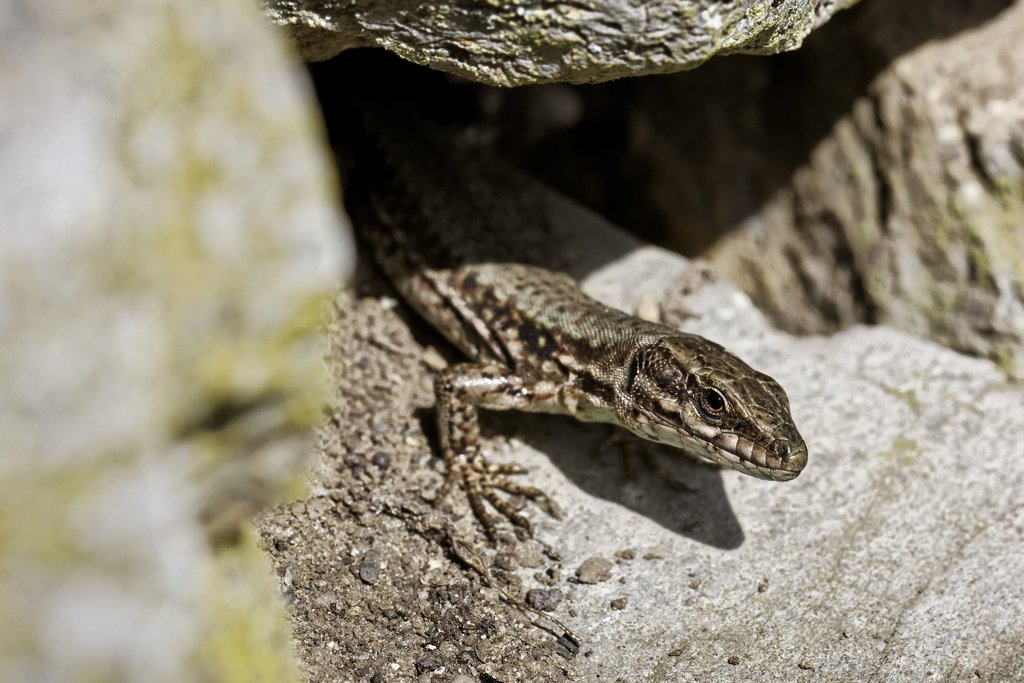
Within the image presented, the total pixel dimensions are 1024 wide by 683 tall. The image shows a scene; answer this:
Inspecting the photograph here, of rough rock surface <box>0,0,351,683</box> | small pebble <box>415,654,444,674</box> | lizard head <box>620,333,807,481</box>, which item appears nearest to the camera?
rough rock surface <box>0,0,351,683</box>

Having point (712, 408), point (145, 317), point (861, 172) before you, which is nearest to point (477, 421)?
point (712, 408)

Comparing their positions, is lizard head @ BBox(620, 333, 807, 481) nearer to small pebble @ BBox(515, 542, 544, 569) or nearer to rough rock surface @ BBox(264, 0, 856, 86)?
small pebble @ BBox(515, 542, 544, 569)

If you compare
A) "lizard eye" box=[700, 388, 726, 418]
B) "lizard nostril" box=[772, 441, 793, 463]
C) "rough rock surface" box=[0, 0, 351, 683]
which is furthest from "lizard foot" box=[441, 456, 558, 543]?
"rough rock surface" box=[0, 0, 351, 683]

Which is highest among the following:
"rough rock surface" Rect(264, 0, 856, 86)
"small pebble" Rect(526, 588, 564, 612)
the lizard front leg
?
"rough rock surface" Rect(264, 0, 856, 86)

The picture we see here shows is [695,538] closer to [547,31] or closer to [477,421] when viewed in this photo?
[477,421]

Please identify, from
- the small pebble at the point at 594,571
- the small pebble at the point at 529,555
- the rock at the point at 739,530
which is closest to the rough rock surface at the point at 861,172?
the rock at the point at 739,530

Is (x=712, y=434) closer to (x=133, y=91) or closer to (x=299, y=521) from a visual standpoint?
(x=299, y=521)
